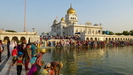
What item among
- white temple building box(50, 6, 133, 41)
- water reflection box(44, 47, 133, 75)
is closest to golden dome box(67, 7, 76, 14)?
white temple building box(50, 6, 133, 41)

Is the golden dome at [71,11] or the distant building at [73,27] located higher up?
the golden dome at [71,11]

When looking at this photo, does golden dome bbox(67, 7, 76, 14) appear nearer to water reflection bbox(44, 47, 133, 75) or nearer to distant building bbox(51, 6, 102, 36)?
distant building bbox(51, 6, 102, 36)

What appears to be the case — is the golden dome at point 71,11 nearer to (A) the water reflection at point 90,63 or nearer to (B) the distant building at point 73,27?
(B) the distant building at point 73,27

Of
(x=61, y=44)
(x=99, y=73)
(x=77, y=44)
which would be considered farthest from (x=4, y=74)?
(x=77, y=44)

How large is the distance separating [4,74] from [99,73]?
5.77 m

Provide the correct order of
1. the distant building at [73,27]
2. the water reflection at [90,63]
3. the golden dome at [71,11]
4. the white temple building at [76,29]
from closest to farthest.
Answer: the water reflection at [90,63] < the white temple building at [76,29] < the distant building at [73,27] < the golden dome at [71,11]

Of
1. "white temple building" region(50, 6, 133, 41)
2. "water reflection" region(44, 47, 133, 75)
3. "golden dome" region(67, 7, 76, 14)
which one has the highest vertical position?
"golden dome" region(67, 7, 76, 14)

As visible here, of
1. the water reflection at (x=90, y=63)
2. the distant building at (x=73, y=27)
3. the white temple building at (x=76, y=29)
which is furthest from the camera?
the distant building at (x=73, y=27)

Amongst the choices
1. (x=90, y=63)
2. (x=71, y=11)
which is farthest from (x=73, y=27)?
(x=90, y=63)

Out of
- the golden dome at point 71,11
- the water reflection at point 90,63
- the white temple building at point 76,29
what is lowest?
the water reflection at point 90,63

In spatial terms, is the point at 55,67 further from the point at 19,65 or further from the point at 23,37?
the point at 23,37

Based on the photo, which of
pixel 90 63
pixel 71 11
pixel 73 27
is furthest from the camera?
pixel 71 11

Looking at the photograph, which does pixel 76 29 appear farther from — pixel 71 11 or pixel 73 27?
pixel 71 11

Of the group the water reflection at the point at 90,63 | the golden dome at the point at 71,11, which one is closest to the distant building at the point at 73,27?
the golden dome at the point at 71,11
